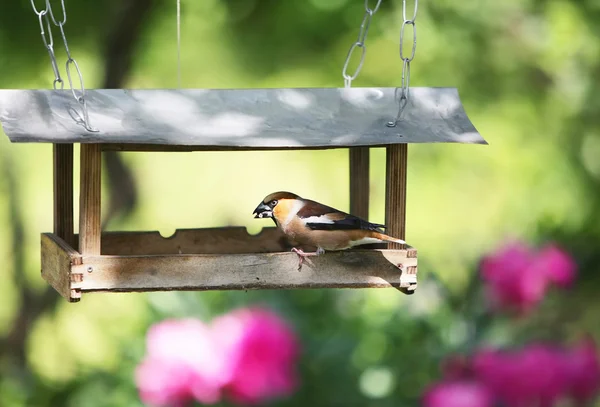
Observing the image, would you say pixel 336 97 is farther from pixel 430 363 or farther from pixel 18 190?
pixel 18 190

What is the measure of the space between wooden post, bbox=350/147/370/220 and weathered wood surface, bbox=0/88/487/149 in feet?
1.74

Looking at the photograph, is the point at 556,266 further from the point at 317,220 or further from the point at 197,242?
the point at 317,220

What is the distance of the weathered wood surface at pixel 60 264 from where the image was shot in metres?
2.62

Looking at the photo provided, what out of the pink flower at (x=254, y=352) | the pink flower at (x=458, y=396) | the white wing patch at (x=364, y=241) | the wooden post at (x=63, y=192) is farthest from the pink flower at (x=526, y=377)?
the wooden post at (x=63, y=192)

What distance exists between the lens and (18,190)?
6.62 metres

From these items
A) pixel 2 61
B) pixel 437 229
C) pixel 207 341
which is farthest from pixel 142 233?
pixel 437 229

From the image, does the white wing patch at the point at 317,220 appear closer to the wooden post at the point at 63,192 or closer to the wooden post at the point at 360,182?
the wooden post at the point at 360,182

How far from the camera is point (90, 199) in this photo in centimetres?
270

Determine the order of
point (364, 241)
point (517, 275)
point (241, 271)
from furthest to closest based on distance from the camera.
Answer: point (517, 275)
point (364, 241)
point (241, 271)

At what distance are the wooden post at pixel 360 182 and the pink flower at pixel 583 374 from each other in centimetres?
123

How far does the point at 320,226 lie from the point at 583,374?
177 cm

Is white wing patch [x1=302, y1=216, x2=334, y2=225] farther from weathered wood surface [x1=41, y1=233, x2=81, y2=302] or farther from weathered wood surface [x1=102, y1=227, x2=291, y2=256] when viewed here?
weathered wood surface [x1=41, y1=233, x2=81, y2=302]

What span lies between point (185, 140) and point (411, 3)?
4094 millimetres

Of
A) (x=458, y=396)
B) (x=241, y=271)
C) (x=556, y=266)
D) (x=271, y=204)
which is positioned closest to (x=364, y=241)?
(x=271, y=204)
